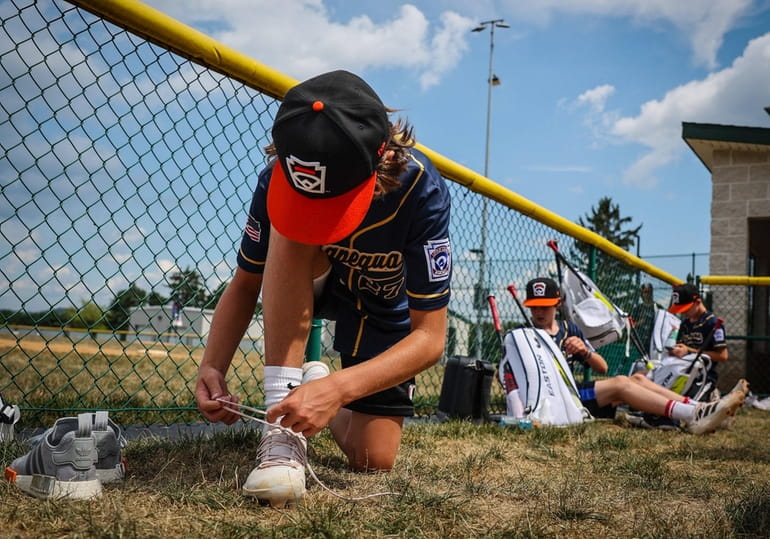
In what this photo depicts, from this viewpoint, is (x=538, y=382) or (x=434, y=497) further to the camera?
(x=538, y=382)

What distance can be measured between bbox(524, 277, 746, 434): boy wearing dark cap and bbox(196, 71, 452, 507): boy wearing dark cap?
2546 mm

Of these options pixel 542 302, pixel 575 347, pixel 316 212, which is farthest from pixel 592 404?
pixel 316 212

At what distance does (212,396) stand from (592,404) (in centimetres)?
377

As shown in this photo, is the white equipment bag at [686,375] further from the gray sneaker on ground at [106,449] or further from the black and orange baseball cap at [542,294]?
the gray sneaker on ground at [106,449]

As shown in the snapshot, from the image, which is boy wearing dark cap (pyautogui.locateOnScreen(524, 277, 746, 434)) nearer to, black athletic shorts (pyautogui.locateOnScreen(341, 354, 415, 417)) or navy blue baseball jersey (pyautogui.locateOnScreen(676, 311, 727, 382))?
navy blue baseball jersey (pyautogui.locateOnScreen(676, 311, 727, 382))

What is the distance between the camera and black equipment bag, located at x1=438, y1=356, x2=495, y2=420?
13.6ft

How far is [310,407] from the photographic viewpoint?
5.65ft

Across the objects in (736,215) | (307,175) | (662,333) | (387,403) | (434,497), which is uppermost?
(736,215)

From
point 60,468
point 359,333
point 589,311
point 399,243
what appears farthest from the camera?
point 589,311

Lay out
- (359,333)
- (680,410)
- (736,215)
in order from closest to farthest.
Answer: (359,333), (680,410), (736,215)

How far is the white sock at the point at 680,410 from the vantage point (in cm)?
452

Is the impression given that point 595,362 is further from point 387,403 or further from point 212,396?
point 212,396

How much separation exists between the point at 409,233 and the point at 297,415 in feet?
2.56

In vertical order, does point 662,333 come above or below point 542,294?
below
